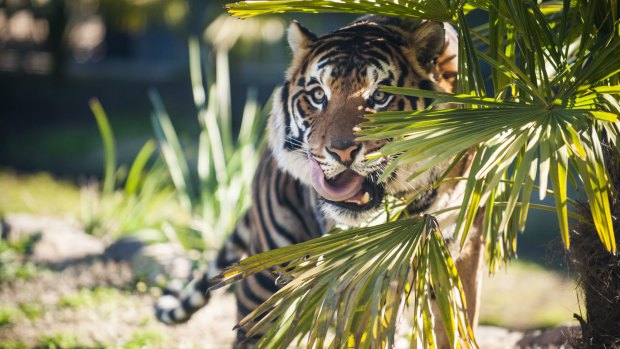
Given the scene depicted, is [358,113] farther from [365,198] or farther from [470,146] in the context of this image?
[470,146]


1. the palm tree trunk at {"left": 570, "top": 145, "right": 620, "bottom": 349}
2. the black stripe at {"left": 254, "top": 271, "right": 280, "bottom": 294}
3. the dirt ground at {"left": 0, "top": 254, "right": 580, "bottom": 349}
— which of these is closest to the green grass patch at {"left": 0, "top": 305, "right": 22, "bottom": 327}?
the dirt ground at {"left": 0, "top": 254, "right": 580, "bottom": 349}

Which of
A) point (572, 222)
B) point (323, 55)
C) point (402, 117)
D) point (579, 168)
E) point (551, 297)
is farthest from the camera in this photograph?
point (551, 297)

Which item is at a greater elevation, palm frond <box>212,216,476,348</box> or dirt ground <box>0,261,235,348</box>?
palm frond <box>212,216,476,348</box>

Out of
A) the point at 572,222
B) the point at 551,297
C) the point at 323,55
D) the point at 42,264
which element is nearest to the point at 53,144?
the point at 42,264

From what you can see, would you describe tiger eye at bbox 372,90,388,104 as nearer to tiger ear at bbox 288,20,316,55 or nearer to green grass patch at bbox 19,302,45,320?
tiger ear at bbox 288,20,316,55

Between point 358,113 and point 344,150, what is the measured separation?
0.59 ft

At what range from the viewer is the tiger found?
2729 millimetres

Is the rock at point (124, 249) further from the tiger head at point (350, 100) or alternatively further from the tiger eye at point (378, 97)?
the tiger eye at point (378, 97)

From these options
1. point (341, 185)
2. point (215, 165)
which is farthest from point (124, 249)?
point (341, 185)

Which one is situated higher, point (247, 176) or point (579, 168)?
point (579, 168)

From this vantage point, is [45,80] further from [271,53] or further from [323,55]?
[323,55]

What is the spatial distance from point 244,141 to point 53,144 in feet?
17.5

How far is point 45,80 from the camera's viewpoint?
1337 centimetres

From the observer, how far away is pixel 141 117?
38.2ft
